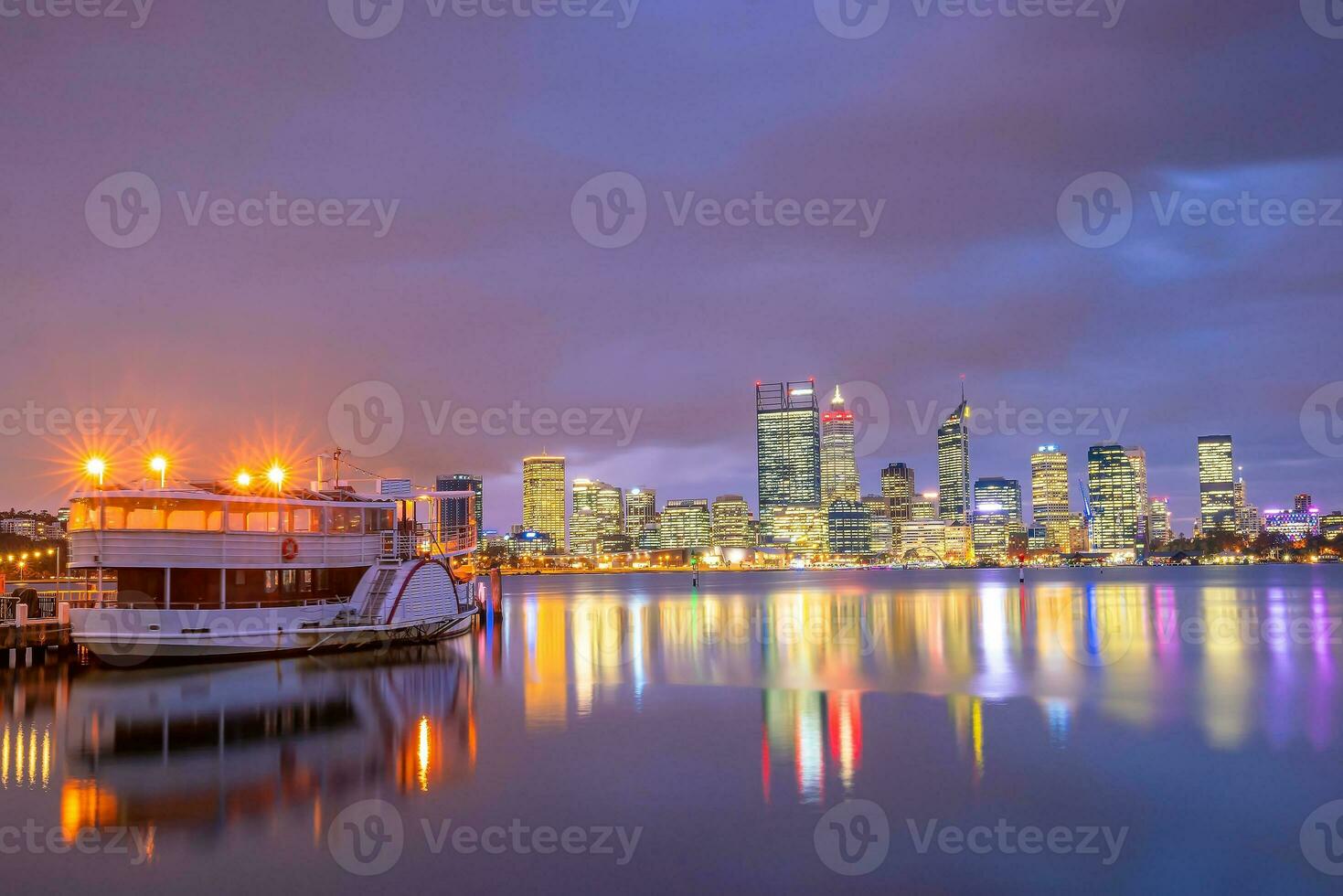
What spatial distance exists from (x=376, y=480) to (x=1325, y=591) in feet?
418

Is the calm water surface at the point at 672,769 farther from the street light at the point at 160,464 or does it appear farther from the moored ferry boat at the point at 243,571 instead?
the street light at the point at 160,464

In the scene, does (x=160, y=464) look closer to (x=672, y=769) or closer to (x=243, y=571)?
(x=243, y=571)

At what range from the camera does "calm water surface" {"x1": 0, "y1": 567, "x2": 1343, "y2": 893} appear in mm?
18484

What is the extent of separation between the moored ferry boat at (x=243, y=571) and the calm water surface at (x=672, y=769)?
1465 millimetres

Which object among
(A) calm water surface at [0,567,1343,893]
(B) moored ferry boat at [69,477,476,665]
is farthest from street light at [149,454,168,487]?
(A) calm water surface at [0,567,1343,893]

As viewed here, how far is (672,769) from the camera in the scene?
86.6 feet

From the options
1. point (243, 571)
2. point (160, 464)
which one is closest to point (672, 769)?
point (243, 571)

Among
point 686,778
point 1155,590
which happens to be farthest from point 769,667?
point 1155,590

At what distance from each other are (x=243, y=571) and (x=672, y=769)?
2452 centimetres

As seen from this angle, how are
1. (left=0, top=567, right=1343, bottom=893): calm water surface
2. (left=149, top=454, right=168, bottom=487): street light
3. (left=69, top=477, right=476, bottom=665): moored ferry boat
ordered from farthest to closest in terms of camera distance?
(left=149, top=454, right=168, bottom=487): street light < (left=69, top=477, right=476, bottom=665): moored ferry boat < (left=0, top=567, right=1343, bottom=893): calm water surface

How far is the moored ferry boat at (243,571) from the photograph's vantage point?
40.5 meters

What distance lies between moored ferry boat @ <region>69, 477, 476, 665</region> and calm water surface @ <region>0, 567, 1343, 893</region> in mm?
1465

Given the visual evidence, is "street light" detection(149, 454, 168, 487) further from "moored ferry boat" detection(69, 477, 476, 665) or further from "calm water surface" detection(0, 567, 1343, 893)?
"calm water surface" detection(0, 567, 1343, 893)

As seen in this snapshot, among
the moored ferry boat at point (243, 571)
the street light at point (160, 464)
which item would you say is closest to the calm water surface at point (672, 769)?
the moored ferry boat at point (243, 571)
